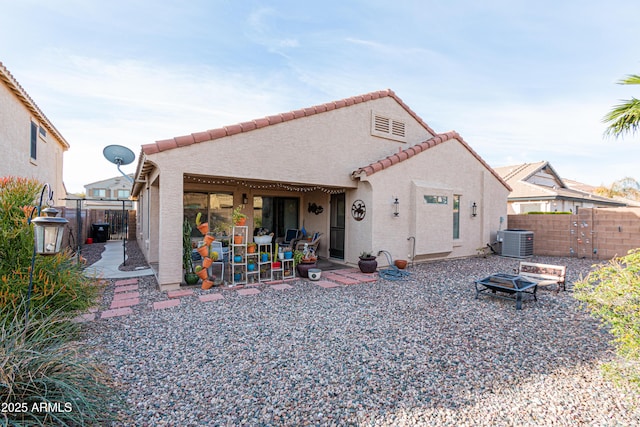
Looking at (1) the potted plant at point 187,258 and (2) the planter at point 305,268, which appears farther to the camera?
(2) the planter at point 305,268

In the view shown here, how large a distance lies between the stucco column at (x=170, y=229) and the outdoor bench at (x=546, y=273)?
790cm

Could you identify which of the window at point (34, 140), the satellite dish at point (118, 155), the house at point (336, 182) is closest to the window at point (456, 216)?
the house at point (336, 182)

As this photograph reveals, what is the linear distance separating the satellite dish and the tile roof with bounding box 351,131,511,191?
7.26 metres

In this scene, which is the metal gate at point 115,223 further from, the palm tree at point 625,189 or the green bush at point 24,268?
the palm tree at point 625,189

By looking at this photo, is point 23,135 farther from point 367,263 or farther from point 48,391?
point 367,263

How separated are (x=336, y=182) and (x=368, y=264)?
2652mm

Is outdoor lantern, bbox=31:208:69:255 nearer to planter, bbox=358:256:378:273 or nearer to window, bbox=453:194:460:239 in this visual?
planter, bbox=358:256:378:273

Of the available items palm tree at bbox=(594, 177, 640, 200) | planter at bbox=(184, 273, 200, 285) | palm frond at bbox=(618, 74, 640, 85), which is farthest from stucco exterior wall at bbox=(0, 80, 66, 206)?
palm tree at bbox=(594, 177, 640, 200)

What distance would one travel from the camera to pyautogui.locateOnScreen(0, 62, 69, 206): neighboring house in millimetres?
8727

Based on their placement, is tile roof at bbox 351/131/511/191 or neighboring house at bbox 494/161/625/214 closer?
tile roof at bbox 351/131/511/191

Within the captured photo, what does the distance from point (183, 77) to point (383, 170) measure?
7113 millimetres

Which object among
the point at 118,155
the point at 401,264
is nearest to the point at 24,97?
the point at 118,155

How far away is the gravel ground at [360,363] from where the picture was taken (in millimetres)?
2596

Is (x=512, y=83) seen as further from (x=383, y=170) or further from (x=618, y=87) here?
(x=383, y=170)
